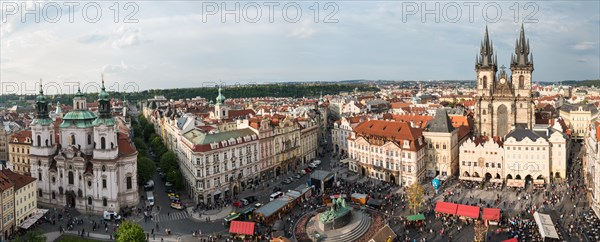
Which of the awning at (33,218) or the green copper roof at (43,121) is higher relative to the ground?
the green copper roof at (43,121)

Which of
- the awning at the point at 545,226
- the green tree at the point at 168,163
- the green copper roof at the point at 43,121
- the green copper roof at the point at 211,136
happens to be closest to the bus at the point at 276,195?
the green copper roof at the point at 211,136

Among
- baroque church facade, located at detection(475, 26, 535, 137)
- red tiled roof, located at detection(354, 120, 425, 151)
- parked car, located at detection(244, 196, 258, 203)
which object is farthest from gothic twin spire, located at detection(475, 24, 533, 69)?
parked car, located at detection(244, 196, 258, 203)

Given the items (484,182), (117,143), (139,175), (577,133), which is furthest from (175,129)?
(577,133)

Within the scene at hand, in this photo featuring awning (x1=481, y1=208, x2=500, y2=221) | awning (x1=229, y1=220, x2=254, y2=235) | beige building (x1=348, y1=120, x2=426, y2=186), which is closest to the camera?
awning (x1=229, y1=220, x2=254, y2=235)

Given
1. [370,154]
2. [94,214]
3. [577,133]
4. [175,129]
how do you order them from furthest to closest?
1. [577,133]
2. [175,129]
3. [370,154]
4. [94,214]

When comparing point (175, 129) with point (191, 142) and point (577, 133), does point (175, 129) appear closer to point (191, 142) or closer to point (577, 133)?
point (191, 142)

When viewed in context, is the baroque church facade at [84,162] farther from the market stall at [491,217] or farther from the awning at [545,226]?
the awning at [545,226]

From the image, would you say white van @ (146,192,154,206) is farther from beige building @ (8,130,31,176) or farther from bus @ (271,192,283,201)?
beige building @ (8,130,31,176)
